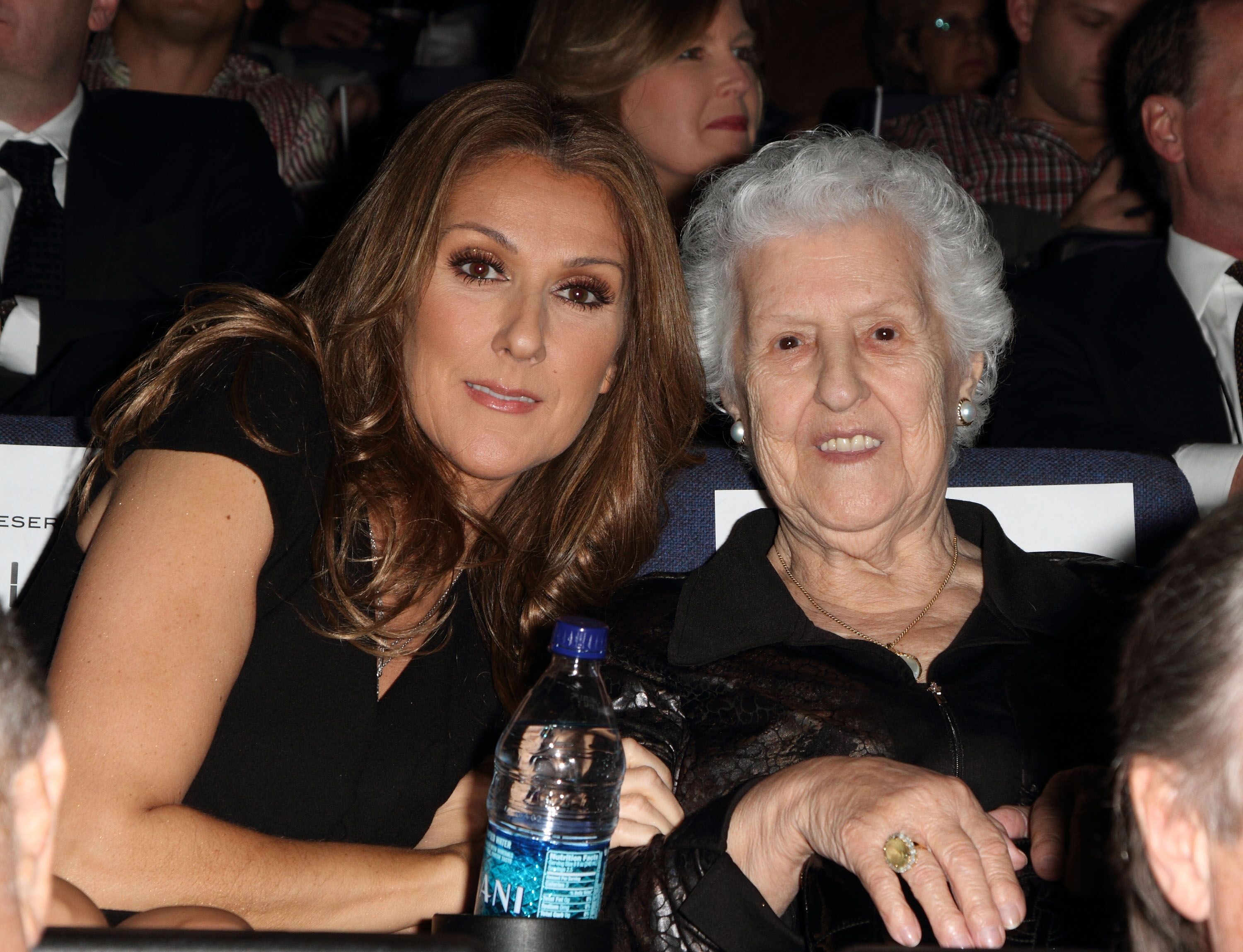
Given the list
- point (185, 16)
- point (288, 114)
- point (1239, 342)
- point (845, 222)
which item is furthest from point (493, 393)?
point (288, 114)

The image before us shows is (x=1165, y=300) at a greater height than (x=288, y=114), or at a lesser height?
greater

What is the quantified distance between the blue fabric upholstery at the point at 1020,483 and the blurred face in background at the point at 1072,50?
277cm

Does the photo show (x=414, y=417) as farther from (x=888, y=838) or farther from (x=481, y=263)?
(x=888, y=838)

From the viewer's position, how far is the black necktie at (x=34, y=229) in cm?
329

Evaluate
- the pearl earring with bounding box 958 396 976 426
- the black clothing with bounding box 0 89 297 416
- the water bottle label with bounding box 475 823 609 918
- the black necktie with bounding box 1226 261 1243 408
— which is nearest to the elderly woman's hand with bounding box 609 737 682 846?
the water bottle label with bounding box 475 823 609 918

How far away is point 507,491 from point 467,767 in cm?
50

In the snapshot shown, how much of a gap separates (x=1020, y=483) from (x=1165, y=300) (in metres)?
→ 1.13

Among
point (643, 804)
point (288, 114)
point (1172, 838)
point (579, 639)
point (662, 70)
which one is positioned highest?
point (662, 70)

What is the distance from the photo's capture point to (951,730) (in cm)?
185

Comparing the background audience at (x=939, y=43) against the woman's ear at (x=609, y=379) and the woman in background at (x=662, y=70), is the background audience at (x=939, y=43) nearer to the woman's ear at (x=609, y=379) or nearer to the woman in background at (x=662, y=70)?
the woman in background at (x=662, y=70)

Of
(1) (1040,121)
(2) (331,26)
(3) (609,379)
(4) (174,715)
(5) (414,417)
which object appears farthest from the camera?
(2) (331,26)

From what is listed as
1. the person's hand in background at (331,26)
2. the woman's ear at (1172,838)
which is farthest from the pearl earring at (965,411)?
the person's hand in background at (331,26)

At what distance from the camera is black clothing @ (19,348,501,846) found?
→ 1.77 m

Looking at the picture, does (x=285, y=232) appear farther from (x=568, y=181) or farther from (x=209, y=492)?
(x=209, y=492)
